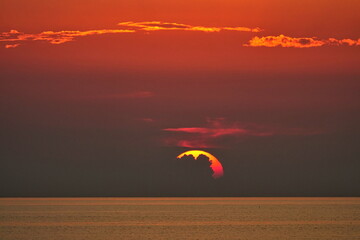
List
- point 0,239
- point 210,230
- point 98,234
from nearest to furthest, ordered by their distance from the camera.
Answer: point 0,239 → point 98,234 → point 210,230

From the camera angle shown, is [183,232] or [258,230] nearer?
[183,232]

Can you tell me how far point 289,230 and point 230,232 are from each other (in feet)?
27.5

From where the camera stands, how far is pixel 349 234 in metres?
91.4

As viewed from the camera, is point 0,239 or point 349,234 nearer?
point 0,239

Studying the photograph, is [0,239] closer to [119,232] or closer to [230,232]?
[119,232]

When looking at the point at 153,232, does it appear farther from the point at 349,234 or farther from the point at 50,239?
the point at 349,234

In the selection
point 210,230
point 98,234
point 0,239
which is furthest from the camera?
point 210,230

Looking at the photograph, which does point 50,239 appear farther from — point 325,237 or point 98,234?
point 325,237

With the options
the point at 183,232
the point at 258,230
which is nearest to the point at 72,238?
the point at 183,232

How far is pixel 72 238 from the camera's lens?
8519cm

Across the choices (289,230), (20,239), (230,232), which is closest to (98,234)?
(20,239)

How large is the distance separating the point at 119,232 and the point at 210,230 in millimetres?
12066

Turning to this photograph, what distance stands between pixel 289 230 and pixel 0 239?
36857mm

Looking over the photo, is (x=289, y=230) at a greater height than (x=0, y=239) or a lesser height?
greater
